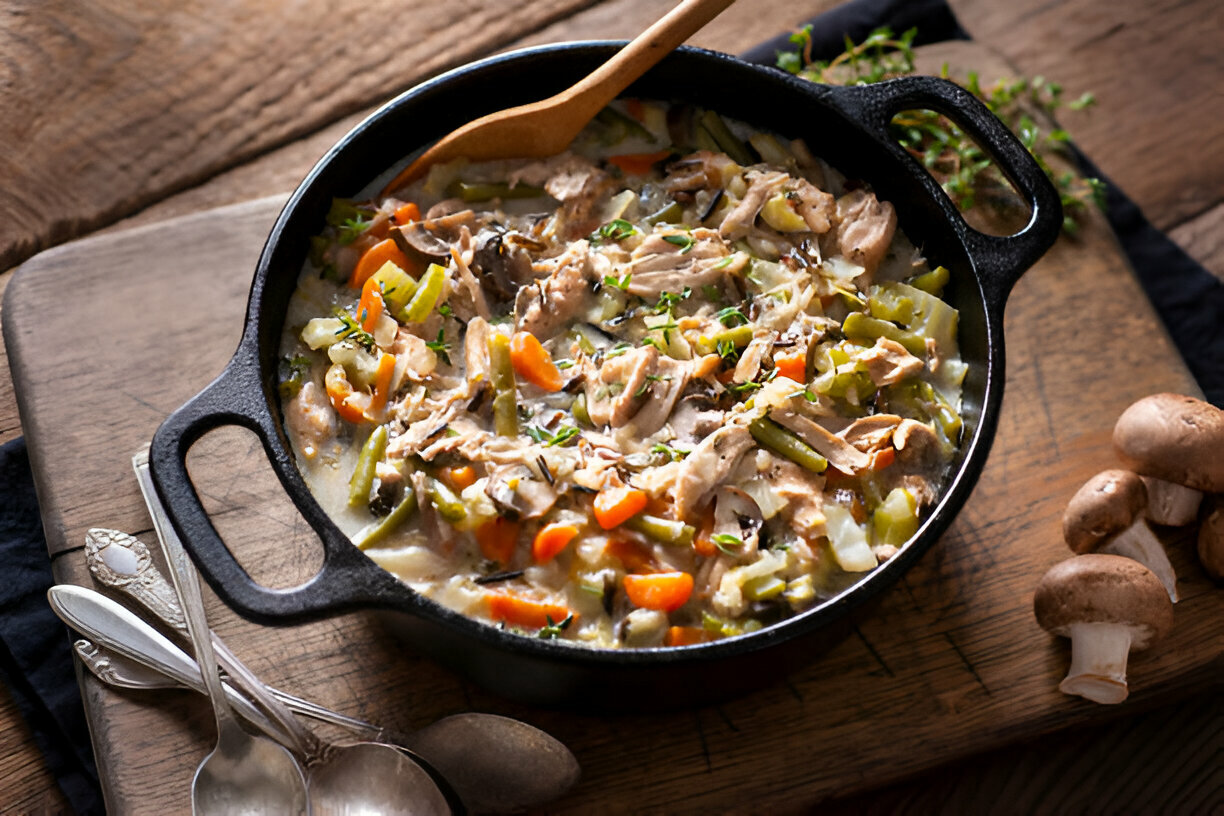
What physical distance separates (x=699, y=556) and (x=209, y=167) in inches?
85.5

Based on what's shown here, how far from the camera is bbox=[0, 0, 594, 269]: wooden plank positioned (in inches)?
137

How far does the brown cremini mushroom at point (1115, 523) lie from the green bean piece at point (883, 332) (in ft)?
1.97

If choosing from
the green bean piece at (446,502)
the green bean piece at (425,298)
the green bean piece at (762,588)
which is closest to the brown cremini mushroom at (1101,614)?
the green bean piece at (762,588)

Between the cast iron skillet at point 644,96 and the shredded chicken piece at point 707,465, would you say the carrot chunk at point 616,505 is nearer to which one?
the shredded chicken piece at point 707,465

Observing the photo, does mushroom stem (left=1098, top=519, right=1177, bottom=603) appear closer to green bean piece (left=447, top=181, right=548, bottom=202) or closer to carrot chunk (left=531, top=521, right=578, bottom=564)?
carrot chunk (left=531, top=521, right=578, bottom=564)

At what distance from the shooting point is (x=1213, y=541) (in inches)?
112

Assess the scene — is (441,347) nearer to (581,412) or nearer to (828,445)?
(581,412)

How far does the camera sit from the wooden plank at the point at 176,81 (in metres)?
3.47

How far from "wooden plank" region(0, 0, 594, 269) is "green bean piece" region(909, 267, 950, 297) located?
5.89 feet

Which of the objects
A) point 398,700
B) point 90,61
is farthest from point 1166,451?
point 90,61

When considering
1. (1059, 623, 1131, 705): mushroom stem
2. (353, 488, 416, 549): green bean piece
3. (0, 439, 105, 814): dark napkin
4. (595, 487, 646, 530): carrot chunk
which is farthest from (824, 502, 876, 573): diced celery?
(0, 439, 105, 814): dark napkin

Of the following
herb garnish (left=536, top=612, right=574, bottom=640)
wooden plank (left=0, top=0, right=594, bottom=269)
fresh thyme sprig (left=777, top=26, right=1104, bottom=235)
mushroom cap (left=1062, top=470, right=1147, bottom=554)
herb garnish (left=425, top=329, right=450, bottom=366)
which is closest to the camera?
herb garnish (left=536, top=612, right=574, bottom=640)

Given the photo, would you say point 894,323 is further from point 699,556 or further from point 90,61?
point 90,61

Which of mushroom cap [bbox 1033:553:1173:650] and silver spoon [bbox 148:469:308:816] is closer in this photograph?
silver spoon [bbox 148:469:308:816]
